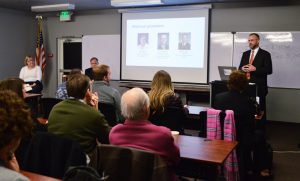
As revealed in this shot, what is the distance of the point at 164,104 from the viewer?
10.8ft

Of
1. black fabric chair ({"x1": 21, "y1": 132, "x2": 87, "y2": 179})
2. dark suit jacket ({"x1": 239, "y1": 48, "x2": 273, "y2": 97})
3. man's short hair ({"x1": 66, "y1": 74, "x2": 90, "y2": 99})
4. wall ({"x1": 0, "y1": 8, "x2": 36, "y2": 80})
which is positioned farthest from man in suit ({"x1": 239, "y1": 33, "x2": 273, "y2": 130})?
wall ({"x1": 0, "y1": 8, "x2": 36, "y2": 80})

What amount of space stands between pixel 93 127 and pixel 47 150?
45 centimetres

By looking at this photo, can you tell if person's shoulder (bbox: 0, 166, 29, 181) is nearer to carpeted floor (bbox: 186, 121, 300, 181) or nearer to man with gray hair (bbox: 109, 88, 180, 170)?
man with gray hair (bbox: 109, 88, 180, 170)

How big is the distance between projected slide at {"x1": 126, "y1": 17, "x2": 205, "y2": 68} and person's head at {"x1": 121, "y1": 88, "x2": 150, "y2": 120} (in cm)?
508

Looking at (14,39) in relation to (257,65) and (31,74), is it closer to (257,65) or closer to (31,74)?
(31,74)

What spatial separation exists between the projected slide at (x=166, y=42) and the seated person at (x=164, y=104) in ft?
12.5

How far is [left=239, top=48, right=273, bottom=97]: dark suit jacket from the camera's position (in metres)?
5.23

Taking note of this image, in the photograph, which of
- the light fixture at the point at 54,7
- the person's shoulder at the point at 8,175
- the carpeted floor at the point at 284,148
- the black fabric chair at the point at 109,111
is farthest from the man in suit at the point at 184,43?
the person's shoulder at the point at 8,175

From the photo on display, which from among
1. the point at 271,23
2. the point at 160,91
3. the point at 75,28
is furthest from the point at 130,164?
the point at 75,28

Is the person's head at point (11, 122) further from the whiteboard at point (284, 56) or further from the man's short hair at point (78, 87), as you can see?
the whiteboard at point (284, 56)

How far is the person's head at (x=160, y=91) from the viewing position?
3.26 m

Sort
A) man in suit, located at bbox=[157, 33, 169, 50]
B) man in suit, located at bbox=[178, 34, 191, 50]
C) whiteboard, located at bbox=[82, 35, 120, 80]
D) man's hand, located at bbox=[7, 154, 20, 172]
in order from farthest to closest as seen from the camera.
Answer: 1. whiteboard, located at bbox=[82, 35, 120, 80]
2. man in suit, located at bbox=[157, 33, 169, 50]
3. man in suit, located at bbox=[178, 34, 191, 50]
4. man's hand, located at bbox=[7, 154, 20, 172]

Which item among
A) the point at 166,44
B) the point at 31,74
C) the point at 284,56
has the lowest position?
the point at 31,74

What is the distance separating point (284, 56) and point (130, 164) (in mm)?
5352
